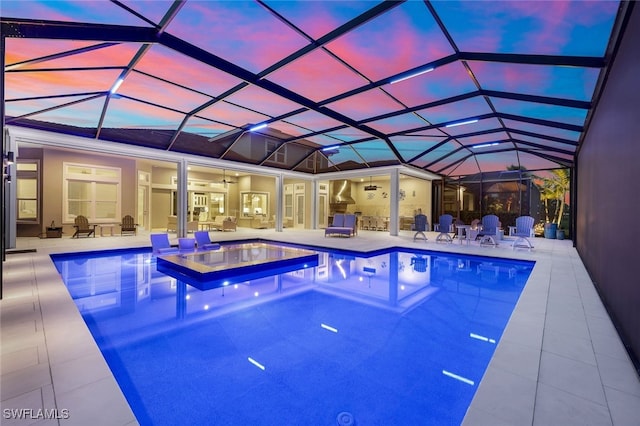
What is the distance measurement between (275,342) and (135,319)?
2.13 metres

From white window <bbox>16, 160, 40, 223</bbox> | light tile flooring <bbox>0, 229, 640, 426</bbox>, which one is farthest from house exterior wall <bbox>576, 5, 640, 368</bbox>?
white window <bbox>16, 160, 40, 223</bbox>

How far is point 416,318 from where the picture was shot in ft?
13.3

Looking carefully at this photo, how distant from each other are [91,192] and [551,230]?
19993 millimetres

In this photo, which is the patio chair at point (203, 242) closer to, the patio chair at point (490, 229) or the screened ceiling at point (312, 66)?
the screened ceiling at point (312, 66)

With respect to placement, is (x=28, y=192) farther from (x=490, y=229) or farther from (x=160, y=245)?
(x=490, y=229)

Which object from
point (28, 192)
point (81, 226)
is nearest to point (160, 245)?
point (81, 226)

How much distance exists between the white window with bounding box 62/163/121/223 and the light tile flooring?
9856mm

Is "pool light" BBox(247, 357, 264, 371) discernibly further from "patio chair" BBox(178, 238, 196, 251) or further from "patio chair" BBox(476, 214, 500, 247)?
"patio chair" BBox(476, 214, 500, 247)

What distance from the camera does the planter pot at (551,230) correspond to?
12.5m

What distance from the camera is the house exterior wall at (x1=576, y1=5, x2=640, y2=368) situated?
2.57 meters

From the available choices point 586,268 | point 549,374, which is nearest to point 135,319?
point 549,374

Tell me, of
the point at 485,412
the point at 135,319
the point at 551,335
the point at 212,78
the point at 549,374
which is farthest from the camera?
the point at 212,78

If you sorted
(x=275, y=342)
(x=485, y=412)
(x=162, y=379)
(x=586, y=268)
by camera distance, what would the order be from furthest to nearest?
(x=586, y=268)
(x=275, y=342)
(x=162, y=379)
(x=485, y=412)

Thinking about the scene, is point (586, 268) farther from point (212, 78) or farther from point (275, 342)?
point (212, 78)
